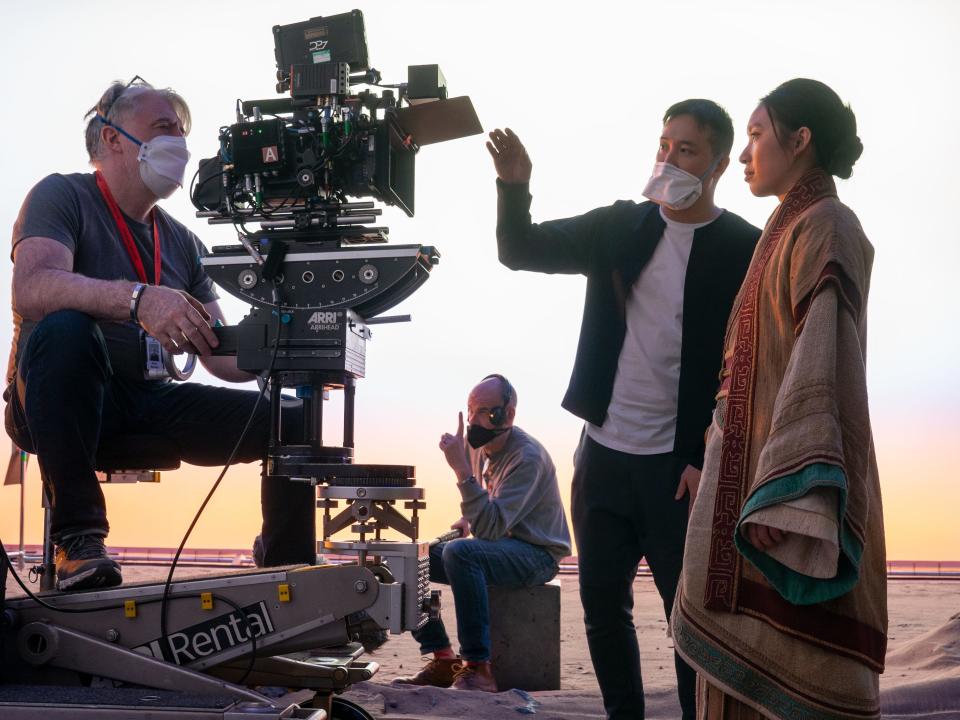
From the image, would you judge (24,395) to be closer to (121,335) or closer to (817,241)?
(121,335)

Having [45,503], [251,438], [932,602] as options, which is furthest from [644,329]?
[932,602]

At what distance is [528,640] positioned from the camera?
4730 millimetres

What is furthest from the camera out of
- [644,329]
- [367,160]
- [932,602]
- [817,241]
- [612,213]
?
[932,602]

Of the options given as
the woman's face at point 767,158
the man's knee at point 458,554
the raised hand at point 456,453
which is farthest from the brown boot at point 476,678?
the woman's face at point 767,158

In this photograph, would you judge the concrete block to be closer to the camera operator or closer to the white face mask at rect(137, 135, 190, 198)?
the camera operator

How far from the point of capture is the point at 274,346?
2.59 meters

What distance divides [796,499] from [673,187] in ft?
4.09

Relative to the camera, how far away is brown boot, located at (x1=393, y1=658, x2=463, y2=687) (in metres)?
4.58

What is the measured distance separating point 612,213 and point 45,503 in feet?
6.03

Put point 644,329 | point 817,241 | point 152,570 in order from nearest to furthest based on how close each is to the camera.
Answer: point 817,241 < point 644,329 < point 152,570

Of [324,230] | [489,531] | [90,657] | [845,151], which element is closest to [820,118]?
[845,151]

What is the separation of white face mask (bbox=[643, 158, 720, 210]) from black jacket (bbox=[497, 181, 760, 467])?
0.10 m

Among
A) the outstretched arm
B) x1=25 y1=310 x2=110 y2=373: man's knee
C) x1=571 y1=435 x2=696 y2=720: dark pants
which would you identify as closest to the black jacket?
the outstretched arm

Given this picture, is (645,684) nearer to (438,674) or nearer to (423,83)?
(438,674)
